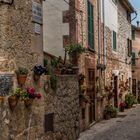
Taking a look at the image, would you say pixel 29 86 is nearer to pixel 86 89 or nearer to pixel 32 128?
pixel 32 128

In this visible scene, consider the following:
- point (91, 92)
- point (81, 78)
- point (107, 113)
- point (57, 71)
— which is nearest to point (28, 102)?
point (57, 71)

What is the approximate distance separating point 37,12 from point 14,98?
2.16 metres

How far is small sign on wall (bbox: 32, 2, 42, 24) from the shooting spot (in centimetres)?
866

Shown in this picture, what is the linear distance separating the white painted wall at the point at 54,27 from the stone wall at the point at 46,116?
1.76 metres

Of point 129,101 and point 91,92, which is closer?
point 91,92

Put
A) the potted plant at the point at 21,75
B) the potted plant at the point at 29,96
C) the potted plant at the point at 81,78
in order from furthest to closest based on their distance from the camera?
the potted plant at the point at 81,78 → the potted plant at the point at 29,96 → the potted plant at the point at 21,75

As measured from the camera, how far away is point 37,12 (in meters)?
8.84

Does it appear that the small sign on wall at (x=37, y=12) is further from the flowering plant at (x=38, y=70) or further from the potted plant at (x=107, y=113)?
the potted plant at (x=107, y=113)

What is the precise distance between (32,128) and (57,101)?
2.23 m

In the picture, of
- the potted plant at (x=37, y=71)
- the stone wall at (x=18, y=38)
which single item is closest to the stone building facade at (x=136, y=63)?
the potted plant at (x=37, y=71)

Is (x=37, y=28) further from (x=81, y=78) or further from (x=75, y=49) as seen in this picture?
(x=81, y=78)

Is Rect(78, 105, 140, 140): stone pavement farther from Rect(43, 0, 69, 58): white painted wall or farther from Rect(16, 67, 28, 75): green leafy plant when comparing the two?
Rect(16, 67, 28, 75): green leafy plant

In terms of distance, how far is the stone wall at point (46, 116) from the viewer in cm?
753

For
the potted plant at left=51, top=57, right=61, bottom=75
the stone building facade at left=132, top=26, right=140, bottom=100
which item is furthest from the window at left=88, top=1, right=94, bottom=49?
the stone building facade at left=132, top=26, right=140, bottom=100
